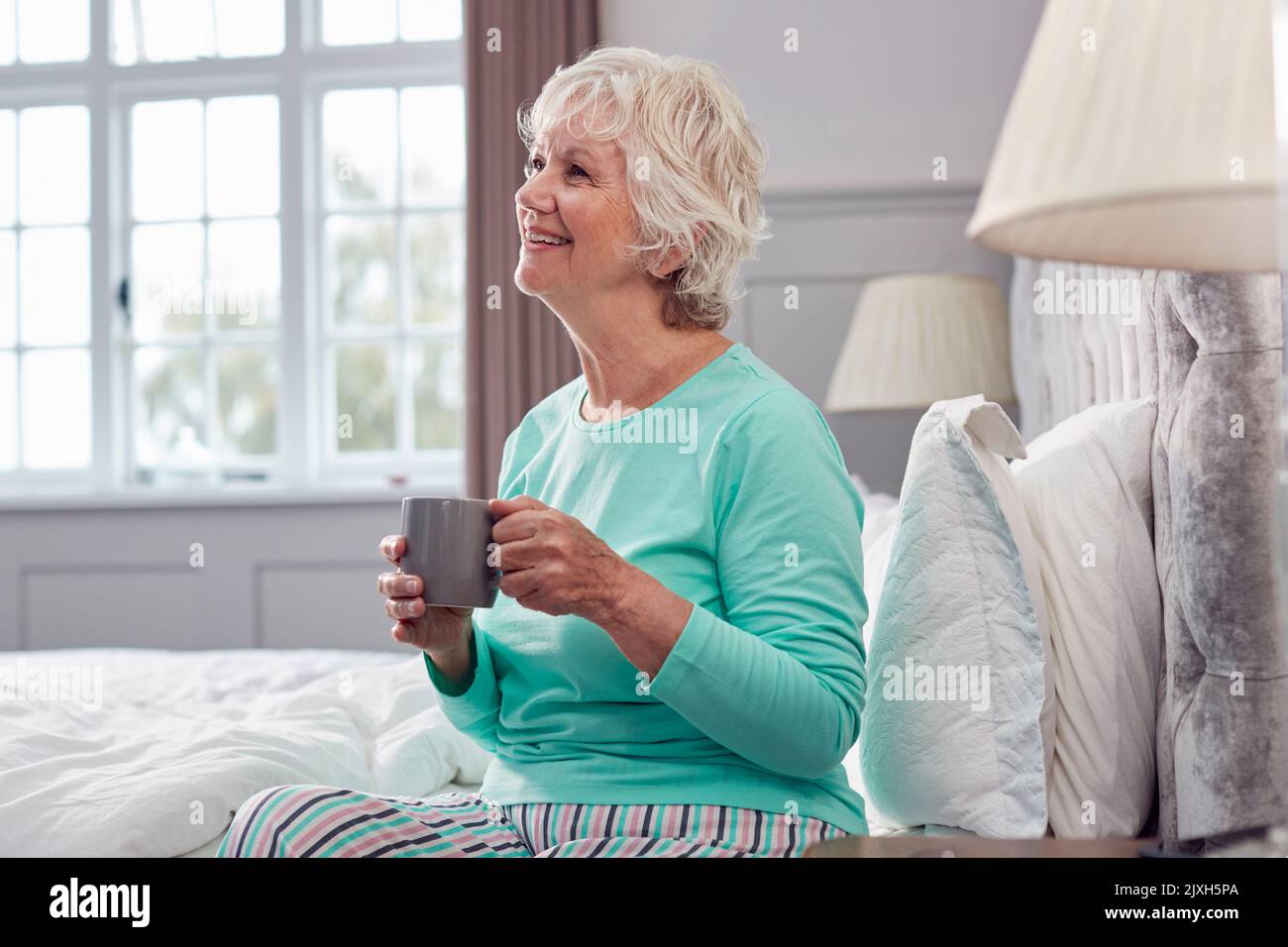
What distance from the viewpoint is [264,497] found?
A: 3.57 meters

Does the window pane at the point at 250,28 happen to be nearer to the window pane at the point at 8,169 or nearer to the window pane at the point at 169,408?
the window pane at the point at 8,169

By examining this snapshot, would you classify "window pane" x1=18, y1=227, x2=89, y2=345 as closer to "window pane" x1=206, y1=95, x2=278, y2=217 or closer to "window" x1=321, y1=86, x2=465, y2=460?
"window pane" x1=206, y1=95, x2=278, y2=217

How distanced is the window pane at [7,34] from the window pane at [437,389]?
63.2 inches

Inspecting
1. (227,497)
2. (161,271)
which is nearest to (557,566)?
(227,497)

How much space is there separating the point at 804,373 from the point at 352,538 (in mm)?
1366

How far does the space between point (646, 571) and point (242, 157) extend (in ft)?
10.6

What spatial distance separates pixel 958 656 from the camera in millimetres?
1158

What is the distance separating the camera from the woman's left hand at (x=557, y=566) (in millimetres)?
913

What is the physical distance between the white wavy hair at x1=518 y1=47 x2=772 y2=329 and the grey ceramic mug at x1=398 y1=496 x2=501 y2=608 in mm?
371

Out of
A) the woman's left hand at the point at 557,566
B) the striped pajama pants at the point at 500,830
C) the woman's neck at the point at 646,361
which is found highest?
the woman's neck at the point at 646,361

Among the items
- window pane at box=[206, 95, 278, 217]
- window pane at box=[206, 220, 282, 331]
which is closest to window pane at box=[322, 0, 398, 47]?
window pane at box=[206, 95, 278, 217]

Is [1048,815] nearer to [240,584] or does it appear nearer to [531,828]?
[531,828]

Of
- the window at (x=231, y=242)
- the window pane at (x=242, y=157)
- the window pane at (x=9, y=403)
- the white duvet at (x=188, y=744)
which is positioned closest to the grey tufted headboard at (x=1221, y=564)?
the white duvet at (x=188, y=744)
